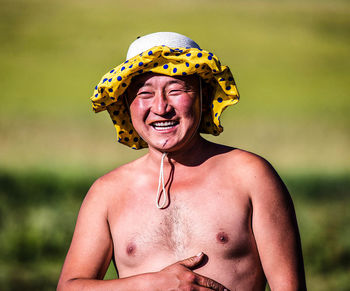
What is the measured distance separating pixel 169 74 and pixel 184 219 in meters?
0.70

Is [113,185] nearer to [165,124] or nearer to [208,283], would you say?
[165,124]

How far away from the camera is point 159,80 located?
2.85 metres

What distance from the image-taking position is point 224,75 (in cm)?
294

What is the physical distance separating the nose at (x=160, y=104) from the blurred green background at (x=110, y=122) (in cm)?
435

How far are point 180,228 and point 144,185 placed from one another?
330mm

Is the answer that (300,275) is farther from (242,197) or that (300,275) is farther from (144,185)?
(144,185)

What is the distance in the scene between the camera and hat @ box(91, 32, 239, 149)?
2797 mm

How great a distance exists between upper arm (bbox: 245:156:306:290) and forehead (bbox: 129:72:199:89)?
529 millimetres

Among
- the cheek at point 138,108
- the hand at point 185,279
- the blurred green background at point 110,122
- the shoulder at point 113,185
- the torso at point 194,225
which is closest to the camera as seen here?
the hand at point 185,279

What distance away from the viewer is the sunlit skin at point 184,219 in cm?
273

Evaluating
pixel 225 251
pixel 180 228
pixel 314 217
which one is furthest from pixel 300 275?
pixel 314 217

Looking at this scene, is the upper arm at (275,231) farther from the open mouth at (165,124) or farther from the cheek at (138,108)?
the cheek at (138,108)

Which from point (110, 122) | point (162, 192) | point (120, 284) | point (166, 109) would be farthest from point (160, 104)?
point (110, 122)

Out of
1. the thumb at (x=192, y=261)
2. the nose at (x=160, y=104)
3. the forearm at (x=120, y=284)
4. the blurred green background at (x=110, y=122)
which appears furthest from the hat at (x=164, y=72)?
the blurred green background at (x=110, y=122)
